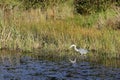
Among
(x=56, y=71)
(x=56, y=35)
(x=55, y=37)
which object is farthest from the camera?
(x=56, y=35)

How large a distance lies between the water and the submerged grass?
4.02 ft

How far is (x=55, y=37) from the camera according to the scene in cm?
1520

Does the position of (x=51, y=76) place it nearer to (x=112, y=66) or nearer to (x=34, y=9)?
(x=112, y=66)

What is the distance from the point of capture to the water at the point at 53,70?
432 inches

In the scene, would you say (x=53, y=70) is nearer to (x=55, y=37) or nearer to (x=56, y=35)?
(x=55, y=37)

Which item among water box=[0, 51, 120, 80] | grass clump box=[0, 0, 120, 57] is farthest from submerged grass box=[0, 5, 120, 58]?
water box=[0, 51, 120, 80]

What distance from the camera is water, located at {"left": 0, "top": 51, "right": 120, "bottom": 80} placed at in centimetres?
1096

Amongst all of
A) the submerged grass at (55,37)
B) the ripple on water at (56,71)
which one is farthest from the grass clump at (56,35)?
the ripple on water at (56,71)

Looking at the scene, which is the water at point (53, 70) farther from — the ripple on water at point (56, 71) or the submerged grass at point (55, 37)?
the submerged grass at point (55, 37)

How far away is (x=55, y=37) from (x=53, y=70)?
3633 mm

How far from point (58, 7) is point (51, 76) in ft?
34.3

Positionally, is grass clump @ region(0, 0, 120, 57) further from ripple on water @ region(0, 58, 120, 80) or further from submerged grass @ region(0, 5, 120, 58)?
ripple on water @ region(0, 58, 120, 80)

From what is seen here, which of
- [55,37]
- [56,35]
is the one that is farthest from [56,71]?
[56,35]

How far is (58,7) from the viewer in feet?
69.6
